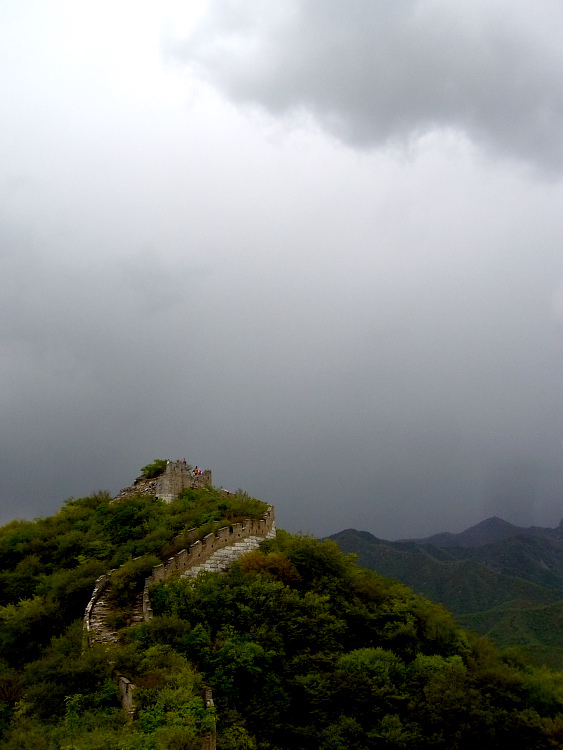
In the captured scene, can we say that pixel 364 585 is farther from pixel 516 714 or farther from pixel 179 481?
pixel 179 481

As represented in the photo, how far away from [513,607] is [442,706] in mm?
82527

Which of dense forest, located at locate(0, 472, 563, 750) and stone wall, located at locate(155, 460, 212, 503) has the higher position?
stone wall, located at locate(155, 460, 212, 503)

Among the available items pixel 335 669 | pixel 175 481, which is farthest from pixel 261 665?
pixel 175 481

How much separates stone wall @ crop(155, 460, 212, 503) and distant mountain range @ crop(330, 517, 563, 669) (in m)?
18.2

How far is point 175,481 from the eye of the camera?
41438 millimetres

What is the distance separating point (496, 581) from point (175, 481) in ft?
315

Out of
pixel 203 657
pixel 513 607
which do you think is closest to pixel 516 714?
pixel 203 657

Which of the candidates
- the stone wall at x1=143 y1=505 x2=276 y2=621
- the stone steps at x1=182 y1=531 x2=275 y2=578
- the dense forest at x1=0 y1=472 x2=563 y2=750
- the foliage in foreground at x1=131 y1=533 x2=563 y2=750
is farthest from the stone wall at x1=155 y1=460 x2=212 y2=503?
the foliage in foreground at x1=131 y1=533 x2=563 y2=750

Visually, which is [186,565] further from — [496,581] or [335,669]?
[496,581]

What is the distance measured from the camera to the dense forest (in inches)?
750

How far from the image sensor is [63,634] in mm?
26312

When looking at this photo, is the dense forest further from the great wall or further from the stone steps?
the stone steps

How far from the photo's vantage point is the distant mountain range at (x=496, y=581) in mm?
81188

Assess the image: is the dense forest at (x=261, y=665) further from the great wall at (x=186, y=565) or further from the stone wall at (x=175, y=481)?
the stone wall at (x=175, y=481)
